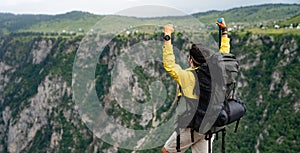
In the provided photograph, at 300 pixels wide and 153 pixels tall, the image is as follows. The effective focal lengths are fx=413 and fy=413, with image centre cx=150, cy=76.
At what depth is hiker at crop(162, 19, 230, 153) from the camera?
20.7 ft

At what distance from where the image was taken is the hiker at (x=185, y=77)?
6.32 m

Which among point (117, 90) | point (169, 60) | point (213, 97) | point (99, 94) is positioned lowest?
point (99, 94)

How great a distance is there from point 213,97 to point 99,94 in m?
81.1

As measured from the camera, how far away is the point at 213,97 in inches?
251

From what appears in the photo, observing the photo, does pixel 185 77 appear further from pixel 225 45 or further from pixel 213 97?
pixel 225 45

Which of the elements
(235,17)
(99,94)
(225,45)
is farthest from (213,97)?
(235,17)

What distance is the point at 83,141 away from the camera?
102m

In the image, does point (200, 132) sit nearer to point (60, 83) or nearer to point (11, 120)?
point (60, 83)

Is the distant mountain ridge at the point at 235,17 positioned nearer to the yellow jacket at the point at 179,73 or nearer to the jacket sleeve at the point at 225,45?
the jacket sleeve at the point at 225,45

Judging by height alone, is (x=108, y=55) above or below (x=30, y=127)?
above

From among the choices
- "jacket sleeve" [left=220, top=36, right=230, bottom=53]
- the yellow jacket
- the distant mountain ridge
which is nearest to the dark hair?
the yellow jacket

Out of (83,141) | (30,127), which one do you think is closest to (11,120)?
(30,127)

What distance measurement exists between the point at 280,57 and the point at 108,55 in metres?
43.4

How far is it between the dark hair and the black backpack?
0.15 metres
